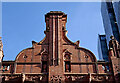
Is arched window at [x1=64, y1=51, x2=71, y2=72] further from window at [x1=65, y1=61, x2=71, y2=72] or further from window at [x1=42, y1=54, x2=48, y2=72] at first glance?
window at [x1=42, y1=54, x2=48, y2=72]

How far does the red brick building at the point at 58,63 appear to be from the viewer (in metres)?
18.0

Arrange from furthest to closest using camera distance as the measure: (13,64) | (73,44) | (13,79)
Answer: (73,44) < (13,64) < (13,79)

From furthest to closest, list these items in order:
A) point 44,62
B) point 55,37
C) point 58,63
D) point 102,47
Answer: point 102,47 → point 55,37 → point 44,62 → point 58,63

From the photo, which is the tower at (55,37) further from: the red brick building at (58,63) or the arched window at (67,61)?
the arched window at (67,61)

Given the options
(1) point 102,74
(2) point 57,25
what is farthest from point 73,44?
(1) point 102,74

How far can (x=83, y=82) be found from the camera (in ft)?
58.6

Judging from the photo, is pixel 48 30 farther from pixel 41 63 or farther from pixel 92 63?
pixel 92 63

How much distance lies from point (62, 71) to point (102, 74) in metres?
3.40

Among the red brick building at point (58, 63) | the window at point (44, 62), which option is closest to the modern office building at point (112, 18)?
the red brick building at point (58, 63)

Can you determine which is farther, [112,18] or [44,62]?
[112,18]

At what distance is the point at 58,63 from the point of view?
18.8 meters

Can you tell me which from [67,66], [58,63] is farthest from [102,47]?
[58,63]

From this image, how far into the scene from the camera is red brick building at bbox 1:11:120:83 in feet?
59.0

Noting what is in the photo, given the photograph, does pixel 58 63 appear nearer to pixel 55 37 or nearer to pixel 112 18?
pixel 55 37
